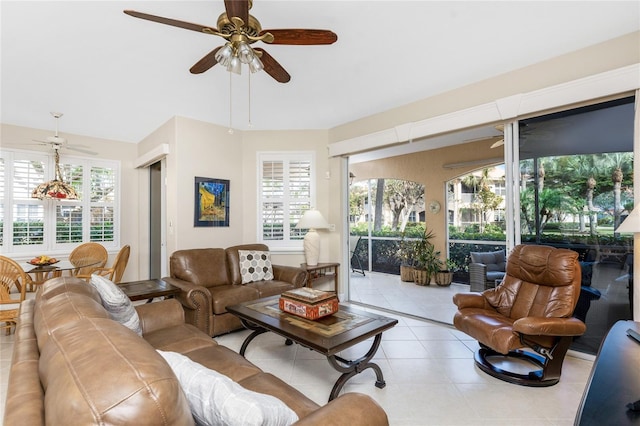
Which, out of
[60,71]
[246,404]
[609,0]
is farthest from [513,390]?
[60,71]

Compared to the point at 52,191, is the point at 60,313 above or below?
below

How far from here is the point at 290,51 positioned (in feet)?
8.80

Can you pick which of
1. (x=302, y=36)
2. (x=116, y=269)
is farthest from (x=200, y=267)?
(x=302, y=36)

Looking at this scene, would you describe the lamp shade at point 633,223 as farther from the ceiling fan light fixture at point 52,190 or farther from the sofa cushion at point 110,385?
the ceiling fan light fixture at point 52,190

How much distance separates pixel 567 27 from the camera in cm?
241

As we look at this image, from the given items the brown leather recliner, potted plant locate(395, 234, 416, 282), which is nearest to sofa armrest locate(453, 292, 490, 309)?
the brown leather recliner

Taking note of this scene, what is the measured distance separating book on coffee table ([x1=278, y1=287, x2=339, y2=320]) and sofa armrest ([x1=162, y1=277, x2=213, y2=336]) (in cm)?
99

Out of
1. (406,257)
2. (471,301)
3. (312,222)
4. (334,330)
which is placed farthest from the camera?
(406,257)

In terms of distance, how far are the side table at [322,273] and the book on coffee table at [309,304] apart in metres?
1.62

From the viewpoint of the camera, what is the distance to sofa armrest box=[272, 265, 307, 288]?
3.92 meters

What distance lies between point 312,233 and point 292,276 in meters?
0.82

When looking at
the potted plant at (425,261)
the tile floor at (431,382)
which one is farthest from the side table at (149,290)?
the potted plant at (425,261)

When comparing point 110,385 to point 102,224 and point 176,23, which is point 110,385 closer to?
point 176,23

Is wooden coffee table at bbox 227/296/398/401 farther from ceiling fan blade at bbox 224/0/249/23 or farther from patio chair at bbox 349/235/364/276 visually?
patio chair at bbox 349/235/364/276
